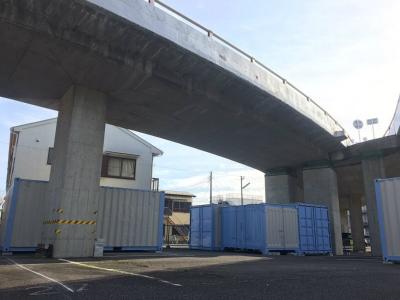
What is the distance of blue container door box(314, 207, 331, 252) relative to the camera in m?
26.0

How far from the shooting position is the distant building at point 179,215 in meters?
50.8

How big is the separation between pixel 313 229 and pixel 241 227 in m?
5.26

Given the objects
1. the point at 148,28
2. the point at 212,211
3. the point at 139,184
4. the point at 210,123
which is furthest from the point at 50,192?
the point at 139,184

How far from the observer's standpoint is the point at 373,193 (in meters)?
27.9

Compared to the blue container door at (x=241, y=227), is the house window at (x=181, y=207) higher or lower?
higher

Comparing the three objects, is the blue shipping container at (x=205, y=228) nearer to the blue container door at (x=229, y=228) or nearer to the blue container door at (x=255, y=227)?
the blue container door at (x=229, y=228)

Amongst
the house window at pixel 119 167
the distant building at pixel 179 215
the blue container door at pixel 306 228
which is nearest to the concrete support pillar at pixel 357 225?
the distant building at pixel 179 215

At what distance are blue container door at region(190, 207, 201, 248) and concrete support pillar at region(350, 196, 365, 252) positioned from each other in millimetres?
27513

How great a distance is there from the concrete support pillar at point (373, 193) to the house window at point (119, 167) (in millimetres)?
19683

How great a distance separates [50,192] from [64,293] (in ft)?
37.3

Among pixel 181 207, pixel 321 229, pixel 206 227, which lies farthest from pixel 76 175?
pixel 181 207

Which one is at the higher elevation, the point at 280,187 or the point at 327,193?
the point at 280,187

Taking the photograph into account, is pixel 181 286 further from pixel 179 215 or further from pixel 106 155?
pixel 179 215

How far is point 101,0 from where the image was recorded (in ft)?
42.2
